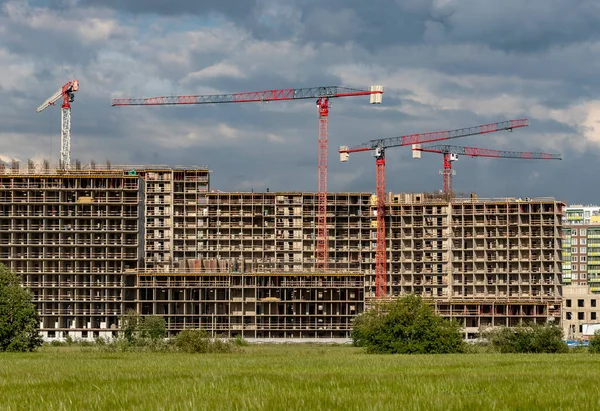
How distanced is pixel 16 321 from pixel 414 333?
46068mm

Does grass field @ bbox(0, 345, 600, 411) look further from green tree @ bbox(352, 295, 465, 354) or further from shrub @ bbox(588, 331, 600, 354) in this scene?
green tree @ bbox(352, 295, 465, 354)

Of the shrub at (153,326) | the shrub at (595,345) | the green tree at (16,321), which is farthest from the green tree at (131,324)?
the shrub at (595,345)

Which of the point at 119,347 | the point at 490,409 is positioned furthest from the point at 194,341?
the point at 490,409

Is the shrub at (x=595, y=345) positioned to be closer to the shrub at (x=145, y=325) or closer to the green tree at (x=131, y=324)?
the green tree at (x=131, y=324)

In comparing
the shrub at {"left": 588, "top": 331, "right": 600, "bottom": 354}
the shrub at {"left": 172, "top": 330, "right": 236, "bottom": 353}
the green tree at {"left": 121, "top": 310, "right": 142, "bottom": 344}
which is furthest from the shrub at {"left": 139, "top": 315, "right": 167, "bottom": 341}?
the shrub at {"left": 588, "top": 331, "right": 600, "bottom": 354}

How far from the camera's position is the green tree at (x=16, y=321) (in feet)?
386

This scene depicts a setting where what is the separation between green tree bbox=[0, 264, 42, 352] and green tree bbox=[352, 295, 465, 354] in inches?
1569

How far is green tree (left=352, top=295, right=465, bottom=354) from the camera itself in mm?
112188

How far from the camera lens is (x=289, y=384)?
1469 inches

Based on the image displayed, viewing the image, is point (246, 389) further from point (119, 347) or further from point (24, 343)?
point (24, 343)

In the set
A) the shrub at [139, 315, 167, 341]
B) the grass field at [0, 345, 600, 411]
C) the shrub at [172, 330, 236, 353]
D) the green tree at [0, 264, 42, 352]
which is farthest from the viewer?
the shrub at [139, 315, 167, 341]

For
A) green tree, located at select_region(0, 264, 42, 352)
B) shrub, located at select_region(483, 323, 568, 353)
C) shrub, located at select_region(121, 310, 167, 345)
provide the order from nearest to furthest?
shrub, located at select_region(483, 323, 568, 353), green tree, located at select_region(0, 264, 42, 352), shrub, located at select_region(121, 310, 167, 345)

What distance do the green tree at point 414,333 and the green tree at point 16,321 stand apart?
39.8 metres

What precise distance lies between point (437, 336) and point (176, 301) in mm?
95072
